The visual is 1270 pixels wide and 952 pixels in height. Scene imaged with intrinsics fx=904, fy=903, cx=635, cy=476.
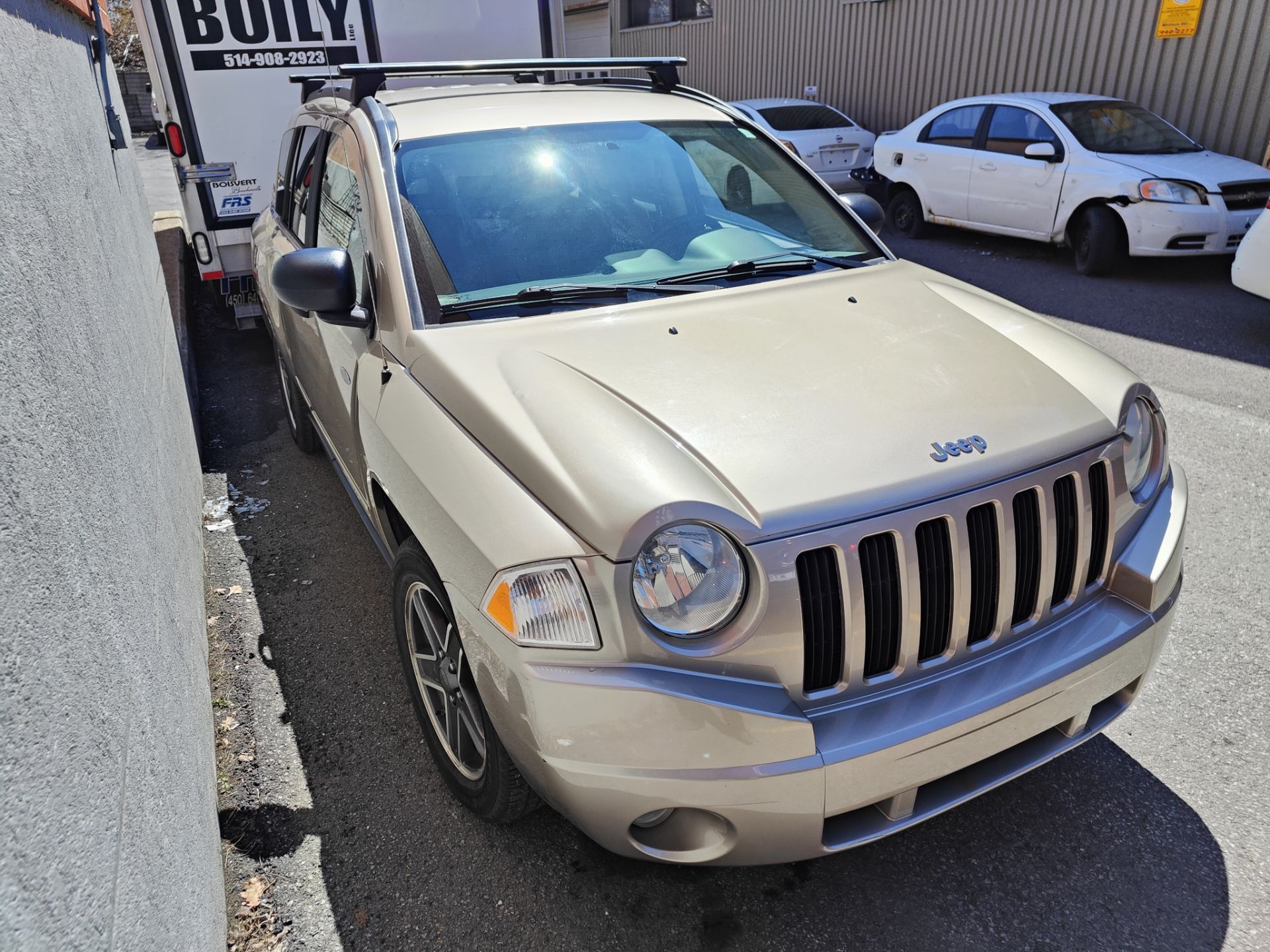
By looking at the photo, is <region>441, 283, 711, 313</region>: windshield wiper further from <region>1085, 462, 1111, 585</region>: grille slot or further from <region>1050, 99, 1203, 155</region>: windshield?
<region>1050, 99, 1203, 155</region>: windshield

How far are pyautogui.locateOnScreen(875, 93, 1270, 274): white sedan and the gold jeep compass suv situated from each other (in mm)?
6451

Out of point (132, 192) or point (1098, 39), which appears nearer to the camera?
point (132, 192)

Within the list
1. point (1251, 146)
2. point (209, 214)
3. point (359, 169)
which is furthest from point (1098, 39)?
point (359, 169)

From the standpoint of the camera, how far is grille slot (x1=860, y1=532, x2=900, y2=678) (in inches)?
80.4

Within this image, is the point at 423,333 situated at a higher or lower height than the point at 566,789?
higher

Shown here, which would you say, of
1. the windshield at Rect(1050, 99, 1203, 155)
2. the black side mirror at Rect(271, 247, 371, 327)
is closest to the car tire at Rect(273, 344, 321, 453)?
the black side mirror at Rect(271, 247, 371, 327)

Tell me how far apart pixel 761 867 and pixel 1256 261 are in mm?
6108

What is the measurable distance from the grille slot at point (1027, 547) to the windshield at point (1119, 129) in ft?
26.9

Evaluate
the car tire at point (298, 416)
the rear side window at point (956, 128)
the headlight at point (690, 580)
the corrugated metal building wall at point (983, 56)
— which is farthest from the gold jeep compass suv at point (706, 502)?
the corrugated metal building wall at point (983, 56)

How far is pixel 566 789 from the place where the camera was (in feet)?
6.61

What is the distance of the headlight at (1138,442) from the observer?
2.53 metres

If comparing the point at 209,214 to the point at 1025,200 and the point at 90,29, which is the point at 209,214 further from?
the point at 1025,200

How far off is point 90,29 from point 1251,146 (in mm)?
11394

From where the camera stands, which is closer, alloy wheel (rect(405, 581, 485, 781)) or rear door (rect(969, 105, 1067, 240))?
alloy wheel (rect(405, 581, 485, 781))
